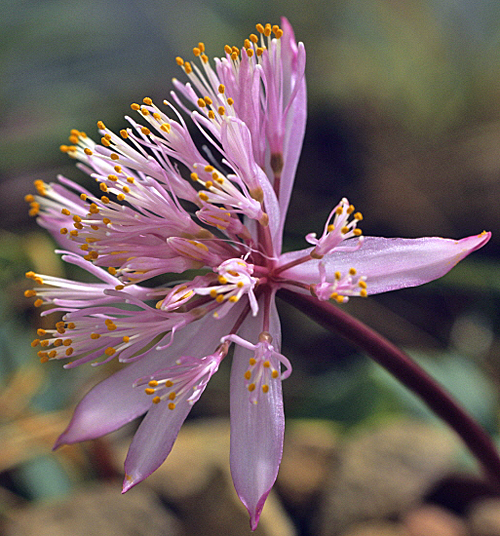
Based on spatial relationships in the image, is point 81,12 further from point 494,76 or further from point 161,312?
point 161,312

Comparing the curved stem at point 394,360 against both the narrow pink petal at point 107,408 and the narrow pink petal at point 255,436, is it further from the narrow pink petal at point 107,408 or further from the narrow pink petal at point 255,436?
the narrow pink petal at point 107,408

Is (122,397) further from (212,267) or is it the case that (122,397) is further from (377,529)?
(377,529)

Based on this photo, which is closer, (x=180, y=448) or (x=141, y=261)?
(x=141, y=261)

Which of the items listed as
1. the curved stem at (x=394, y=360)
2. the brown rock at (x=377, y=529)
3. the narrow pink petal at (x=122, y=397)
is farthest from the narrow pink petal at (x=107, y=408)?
the brown rock at (x=377, y=529)

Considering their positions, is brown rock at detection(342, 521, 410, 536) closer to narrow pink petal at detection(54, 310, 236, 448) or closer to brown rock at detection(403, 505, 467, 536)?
brown rock at detection(403, 505, 467, 536)

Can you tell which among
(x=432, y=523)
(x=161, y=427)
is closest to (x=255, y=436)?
(x=161, y=427)

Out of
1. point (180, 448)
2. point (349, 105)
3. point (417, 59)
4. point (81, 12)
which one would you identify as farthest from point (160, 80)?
point (180, 448)
